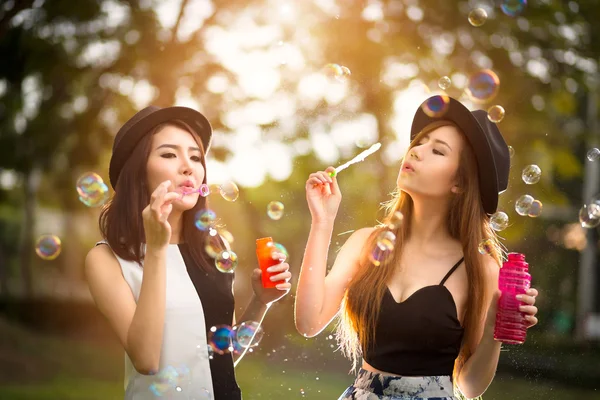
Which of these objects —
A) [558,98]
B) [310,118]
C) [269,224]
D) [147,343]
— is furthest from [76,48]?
[147,343]

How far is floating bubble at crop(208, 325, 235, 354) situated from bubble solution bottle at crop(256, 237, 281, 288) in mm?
204

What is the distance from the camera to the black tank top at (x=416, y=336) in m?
2.50

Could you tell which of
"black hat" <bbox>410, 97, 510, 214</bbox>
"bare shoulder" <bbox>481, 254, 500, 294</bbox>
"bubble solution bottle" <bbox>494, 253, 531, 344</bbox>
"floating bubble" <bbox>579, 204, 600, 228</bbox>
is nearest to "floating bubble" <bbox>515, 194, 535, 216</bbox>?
"floating bubble" <bbox>579, 204, 600, 228</bbox>

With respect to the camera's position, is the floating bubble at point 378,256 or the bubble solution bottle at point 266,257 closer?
the bubble solution bottle at point 266,257

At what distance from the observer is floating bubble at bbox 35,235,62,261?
136 inches

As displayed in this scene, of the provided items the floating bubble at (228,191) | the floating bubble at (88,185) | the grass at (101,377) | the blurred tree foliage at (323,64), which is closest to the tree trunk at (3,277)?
the grass at (101,377)

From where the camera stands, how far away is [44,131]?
8586 millimetres

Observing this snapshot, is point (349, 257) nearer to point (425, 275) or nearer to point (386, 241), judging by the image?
point (386, 241)

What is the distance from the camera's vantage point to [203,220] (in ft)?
8.66

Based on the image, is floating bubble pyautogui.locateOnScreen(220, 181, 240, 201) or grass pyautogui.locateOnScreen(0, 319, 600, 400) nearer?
floating bubble pyautogui.locateOnScreen(220, 181, 240, 201)

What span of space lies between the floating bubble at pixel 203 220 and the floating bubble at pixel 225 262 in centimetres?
11

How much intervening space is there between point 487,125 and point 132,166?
49.5 inches

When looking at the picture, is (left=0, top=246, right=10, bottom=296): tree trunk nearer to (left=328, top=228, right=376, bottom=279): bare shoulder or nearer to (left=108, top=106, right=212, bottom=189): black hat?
(left=108, top=106, right=212, bottom=189): black hat

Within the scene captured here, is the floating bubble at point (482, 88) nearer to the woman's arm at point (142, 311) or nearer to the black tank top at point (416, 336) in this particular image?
the black tank top at point (416, 336)
